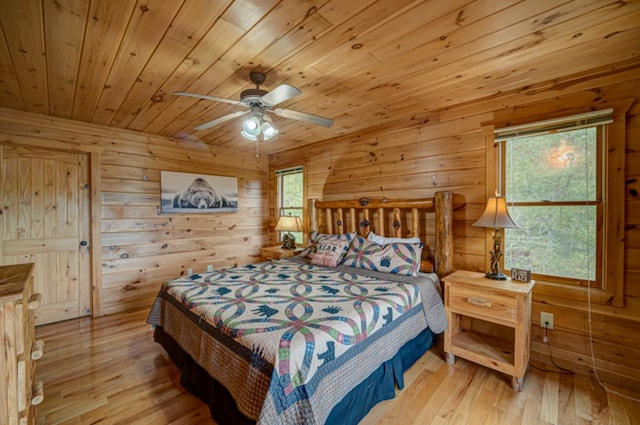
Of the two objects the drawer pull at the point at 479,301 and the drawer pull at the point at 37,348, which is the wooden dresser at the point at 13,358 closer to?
the drawer pull at the point at 37,348

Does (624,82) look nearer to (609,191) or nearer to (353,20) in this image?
(609,191)

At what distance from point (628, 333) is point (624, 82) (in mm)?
1746

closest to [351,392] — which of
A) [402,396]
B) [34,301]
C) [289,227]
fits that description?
[402,396]

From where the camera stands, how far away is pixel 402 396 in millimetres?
1913

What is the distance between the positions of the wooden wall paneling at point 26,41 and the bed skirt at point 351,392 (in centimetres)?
214

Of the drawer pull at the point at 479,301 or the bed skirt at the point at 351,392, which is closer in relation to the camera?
the bed skirt at the point at 351,392

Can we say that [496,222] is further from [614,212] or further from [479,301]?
[614,212]

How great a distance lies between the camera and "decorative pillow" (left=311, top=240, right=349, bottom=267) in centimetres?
291

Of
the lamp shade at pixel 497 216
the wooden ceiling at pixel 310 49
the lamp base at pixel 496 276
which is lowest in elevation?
the lamp base at pixel 496 276

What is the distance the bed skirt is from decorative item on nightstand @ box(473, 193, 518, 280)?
0.75 meters

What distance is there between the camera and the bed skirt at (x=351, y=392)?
4.96 ft

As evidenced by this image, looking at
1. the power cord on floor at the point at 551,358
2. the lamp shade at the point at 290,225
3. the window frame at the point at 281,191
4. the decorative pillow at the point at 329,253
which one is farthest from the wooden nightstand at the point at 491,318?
the window frame at the point at 281,191

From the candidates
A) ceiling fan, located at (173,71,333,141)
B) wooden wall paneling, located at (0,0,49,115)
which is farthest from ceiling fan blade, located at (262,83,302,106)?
wooden wall paneling, located at (0,0,49,115)

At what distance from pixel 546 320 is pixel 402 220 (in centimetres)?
147
